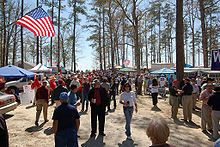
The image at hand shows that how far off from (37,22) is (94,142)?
8980 millimetres

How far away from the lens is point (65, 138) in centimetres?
564

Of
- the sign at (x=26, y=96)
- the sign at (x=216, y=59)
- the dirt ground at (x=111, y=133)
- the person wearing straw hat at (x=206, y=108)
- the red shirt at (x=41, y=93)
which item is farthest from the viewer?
the sign at (x=26, y=96)

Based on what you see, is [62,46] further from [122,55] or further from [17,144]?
[17,144]

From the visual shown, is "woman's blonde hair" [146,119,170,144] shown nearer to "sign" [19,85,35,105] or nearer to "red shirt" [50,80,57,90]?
"red shirt" [50,80,57,90]

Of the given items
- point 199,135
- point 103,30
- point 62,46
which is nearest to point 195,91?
point 199,135

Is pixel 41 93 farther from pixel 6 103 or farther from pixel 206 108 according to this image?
pixel 206 108

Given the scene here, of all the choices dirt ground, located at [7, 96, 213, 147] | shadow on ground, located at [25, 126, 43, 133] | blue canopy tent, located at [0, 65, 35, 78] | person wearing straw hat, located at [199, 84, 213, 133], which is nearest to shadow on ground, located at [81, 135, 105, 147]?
dirt ground, located at [7, 96, 213, 147]

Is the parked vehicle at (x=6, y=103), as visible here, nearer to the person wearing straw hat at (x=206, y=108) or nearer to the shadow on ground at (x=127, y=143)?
the shadow on ground at (x=127, y=143)

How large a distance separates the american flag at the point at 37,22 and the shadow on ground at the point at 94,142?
8275 millimetres

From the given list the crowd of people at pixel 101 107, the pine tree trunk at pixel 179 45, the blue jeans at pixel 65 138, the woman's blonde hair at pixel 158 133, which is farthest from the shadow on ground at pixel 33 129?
the pine tree trunk at pixel 179 45

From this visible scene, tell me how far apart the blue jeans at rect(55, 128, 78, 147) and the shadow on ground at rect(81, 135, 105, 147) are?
2.35 meters

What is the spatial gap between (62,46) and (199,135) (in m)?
53.1

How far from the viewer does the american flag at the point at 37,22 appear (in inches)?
578

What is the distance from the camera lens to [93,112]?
913 cm
